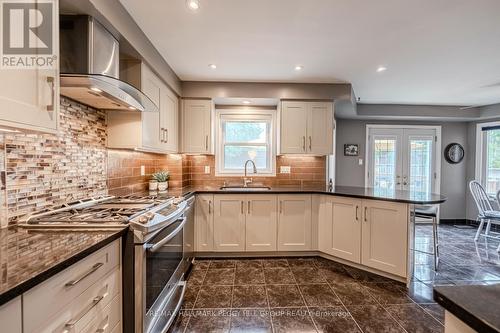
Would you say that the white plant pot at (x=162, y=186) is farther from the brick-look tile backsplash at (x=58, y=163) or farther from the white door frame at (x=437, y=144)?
the white door frame at (x=437, y=144)

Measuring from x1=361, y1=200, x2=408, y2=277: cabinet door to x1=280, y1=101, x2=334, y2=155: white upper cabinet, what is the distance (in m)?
1.07

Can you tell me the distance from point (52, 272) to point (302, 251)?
2.83 meters

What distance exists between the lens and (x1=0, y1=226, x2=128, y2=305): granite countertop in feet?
2.43

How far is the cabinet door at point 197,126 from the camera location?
3334mm

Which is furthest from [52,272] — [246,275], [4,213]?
[246,275]

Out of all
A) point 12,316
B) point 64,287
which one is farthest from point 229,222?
point 12,316

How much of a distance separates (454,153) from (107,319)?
652 cm

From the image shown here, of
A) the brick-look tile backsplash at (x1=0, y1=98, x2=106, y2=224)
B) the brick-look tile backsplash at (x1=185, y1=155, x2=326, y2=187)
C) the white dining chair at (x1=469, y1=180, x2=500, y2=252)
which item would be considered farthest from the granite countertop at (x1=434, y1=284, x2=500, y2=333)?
the white dining chair at (x1=469, y1=180, x2=500, y2=252)

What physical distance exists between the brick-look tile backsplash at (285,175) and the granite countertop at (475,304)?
3110 mm

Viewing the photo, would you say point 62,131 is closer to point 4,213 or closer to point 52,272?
point 4,213

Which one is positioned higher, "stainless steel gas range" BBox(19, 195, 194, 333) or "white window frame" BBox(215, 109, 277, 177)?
"white window frame" BBox(215, 109, 277, 177)

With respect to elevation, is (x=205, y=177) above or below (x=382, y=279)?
above

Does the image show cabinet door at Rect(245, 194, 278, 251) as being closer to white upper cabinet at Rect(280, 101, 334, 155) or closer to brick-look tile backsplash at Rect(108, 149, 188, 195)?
white upper cabinet at Rect(280, 101, 334, 155)

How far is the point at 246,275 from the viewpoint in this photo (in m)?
2.68
